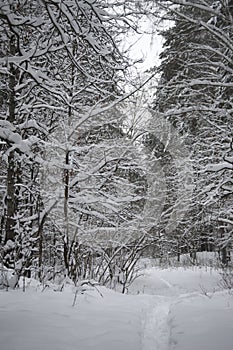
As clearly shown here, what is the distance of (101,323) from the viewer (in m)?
3.53

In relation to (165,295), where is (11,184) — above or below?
above

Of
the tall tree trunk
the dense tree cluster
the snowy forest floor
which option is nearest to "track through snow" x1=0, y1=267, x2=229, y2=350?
the snowy forest floor

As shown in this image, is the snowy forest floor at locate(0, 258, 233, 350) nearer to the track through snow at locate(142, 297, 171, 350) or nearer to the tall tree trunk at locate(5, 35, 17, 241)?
the track through snow at locate(142, 297, 171, 350)

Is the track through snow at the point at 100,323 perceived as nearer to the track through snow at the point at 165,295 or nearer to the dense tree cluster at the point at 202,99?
the track through snow at the point at 165,295

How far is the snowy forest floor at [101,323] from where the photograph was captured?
9.50ft

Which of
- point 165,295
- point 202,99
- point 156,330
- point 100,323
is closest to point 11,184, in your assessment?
point 100,323

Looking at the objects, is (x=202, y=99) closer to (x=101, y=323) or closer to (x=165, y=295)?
(x=165, y=295)

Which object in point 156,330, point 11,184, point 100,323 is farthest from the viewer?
point 11,184

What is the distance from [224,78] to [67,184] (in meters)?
5.07

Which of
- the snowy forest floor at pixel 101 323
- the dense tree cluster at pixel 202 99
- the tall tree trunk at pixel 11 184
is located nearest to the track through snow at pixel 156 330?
the snowy forest floor at pixel 101 323

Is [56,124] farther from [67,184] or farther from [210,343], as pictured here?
[210,343]

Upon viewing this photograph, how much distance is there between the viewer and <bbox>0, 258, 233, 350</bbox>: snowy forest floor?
114 inches

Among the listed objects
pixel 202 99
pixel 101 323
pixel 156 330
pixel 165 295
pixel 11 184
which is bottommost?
pixel 165 295

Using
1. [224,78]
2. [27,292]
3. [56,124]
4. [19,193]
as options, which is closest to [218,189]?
[224,78]
